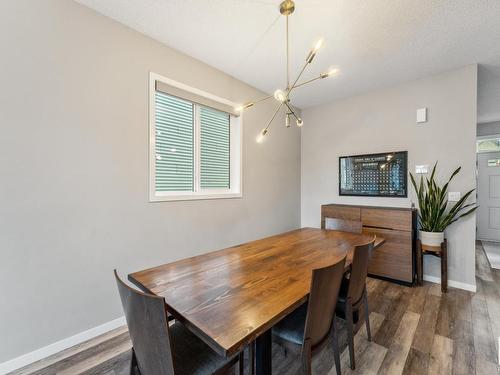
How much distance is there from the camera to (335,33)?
87.0 inches

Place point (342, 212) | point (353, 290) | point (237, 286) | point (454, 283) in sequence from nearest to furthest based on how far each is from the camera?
point (237, 286) < point (353, 290) < point (454, 283) < point (342, 212)

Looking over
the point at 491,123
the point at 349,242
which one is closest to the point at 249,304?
the point at 349,242

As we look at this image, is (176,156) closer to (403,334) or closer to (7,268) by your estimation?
(7,268)

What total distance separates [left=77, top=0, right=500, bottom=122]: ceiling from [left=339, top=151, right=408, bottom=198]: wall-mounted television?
109cm

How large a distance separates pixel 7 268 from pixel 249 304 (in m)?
1.73

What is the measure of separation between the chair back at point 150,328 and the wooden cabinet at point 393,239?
2499mm

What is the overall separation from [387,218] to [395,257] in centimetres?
49

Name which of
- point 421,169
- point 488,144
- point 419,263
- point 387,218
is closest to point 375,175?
point 421,169

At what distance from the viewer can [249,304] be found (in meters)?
1.05

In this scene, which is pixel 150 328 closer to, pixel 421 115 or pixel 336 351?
pixel 336 351

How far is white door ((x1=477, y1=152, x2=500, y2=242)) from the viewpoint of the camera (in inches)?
190

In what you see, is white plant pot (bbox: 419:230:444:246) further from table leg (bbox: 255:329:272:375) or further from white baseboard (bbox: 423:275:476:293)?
table leg (bbox: 255:329:272:375)

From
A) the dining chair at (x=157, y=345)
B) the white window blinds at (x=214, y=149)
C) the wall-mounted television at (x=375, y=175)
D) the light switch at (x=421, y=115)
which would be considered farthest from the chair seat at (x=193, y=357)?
the light switch at (x=421, y=115)

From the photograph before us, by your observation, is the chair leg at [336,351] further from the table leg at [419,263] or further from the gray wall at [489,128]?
the gray wall at [489,128]
